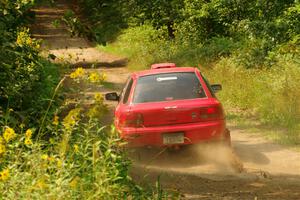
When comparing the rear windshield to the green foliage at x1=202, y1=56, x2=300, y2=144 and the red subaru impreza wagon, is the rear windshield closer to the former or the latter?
the red subaru impreza wagon

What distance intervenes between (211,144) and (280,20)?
30.7 feet

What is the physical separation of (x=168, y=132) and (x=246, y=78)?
345 inches

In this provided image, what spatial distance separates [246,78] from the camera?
19359 mm

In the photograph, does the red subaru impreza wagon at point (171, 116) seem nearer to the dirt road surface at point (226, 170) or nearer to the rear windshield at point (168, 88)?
the rear windshield at point (168, 88)

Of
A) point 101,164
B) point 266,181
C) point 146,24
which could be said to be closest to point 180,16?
point 146,24

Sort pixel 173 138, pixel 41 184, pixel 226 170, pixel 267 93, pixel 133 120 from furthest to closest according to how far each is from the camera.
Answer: pixel 267 93, pixel 133 120, pixel 173 138, pixel 226 170, pixel 41 184

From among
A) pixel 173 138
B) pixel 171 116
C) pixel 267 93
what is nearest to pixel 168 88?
pixel 171 116

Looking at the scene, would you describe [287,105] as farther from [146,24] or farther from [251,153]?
[146,24]

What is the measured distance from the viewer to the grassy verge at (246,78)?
15617 mm

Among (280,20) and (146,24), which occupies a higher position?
(280,20)

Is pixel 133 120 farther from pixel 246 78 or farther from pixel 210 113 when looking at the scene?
pixel 246 78

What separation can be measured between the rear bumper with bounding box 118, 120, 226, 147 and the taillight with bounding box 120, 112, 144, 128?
0.08 meters

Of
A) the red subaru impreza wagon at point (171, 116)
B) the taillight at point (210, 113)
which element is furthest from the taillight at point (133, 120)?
the taillight at point (210, 113)

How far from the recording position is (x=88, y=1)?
1837 inches
